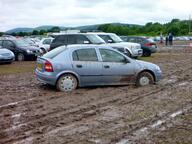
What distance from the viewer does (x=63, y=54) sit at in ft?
41.2

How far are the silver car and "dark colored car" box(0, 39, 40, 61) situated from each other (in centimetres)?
1379

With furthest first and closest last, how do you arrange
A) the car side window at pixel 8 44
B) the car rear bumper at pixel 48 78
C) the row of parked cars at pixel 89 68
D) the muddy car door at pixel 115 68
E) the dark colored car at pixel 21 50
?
1. the car side window at pixel 8 44
2. the dark colored car at pixel 21 50
3. the muddy car door at pixel 115 68
4. the row of parked cars at pixel 89 68
5. the car rear bumper at pixel 48 78

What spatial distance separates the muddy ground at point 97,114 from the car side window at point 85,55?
1.00 metres

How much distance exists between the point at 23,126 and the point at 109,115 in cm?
197

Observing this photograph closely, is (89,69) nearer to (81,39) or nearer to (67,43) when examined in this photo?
(81,39)

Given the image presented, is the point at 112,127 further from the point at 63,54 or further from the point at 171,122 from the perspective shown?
the point at 63,54

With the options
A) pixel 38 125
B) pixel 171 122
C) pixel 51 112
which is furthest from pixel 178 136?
pixel 51 112

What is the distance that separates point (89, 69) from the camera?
12.6 metres

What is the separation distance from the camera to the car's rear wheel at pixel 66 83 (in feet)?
40.1

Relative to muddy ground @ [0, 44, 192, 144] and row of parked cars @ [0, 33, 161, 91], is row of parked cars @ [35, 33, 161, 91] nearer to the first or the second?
row of parked cars @ [0, 33, 161, 91]

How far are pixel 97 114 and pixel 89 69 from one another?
3.89 metres

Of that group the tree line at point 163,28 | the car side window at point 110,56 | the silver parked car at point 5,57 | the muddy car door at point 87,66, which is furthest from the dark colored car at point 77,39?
the tree line at point 163,28

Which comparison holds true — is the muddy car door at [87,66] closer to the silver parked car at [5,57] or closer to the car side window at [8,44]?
the silver parked car at [5,57]

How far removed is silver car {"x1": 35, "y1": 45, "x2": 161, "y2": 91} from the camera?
1227 cm
